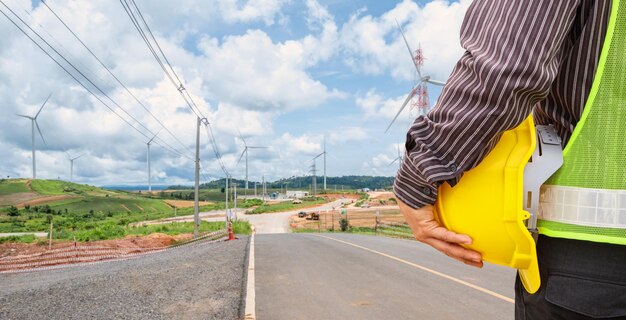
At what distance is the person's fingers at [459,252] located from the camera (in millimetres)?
1402

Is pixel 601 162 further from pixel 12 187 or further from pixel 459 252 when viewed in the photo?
pixel 12 187

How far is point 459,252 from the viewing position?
143 centimetres

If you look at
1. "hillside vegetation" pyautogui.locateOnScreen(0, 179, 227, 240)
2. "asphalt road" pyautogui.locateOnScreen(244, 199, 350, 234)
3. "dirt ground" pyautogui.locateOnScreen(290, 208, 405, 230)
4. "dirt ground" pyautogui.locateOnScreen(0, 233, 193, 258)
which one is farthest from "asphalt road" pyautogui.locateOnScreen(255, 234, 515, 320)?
"hillside vegetation" pyautogui.locateOnScreen(0, 179, 227, 240)

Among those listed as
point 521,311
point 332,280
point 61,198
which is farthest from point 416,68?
point 61,198

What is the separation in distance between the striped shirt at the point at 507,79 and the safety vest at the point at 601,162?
0.05 metres

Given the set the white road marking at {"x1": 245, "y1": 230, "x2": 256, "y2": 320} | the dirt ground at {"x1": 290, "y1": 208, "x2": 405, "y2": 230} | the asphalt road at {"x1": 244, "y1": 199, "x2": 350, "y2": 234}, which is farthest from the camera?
the asphalt road at {"x1": 244, "y1": 199, "x2": 350, "y2": 234}

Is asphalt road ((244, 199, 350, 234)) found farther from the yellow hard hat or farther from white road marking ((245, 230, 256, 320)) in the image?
the yellow hard hat

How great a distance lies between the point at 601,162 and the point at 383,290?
605 centimetres

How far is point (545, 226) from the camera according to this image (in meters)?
1.26

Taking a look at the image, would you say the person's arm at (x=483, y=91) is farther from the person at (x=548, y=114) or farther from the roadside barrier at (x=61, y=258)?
the roadside barrier at (x=61, y=258)

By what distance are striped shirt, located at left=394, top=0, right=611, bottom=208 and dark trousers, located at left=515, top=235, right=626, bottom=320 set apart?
12.3 inches

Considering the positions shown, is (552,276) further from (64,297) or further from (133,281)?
(133,281)

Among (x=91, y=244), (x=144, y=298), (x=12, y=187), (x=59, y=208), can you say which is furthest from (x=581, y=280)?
(x=12, y=187)

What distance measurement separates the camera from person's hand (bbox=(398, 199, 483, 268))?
1397mm
